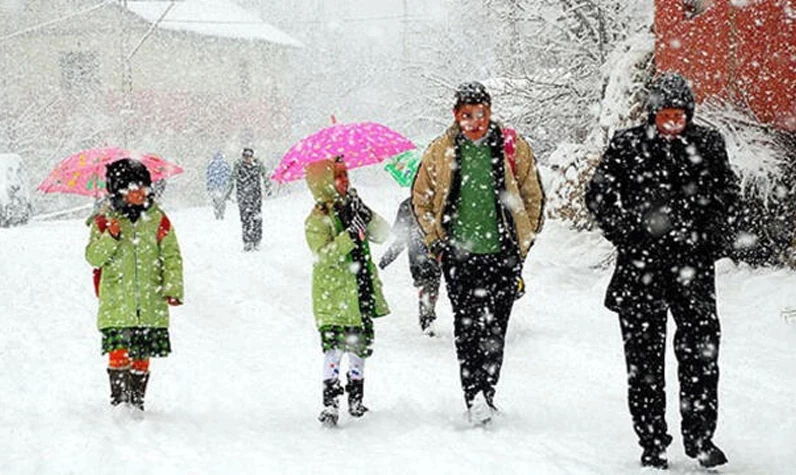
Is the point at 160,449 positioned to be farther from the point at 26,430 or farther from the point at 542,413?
the point at 542,413

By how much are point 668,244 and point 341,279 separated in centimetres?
215

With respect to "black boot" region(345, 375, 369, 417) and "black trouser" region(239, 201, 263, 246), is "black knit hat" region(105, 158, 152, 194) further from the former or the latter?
"black trouser" region(239, 201, 263, 246)

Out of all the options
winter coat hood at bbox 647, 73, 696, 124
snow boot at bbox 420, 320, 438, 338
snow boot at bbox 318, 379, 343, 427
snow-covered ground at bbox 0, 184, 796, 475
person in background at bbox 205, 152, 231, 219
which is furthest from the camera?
person in background at bbox 205, 152, 231, 219

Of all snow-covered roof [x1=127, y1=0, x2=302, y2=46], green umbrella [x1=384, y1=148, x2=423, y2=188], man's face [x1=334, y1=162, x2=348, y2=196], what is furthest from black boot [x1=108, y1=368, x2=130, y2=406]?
snow-covered roof [x1=127, y1=0, x2=302, y2=46]

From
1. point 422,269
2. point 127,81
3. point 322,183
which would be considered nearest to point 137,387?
point 322,183

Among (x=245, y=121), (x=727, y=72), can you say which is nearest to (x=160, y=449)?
(x=727, y=72)

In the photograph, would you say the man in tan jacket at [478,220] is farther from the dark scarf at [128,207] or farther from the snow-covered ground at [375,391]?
the dark scarf at [128,207]

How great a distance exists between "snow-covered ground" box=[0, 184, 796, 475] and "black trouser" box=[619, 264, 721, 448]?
242mm

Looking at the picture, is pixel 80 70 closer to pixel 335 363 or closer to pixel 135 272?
pixel 135 272

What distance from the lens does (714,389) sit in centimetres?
453

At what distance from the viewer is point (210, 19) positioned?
154ft

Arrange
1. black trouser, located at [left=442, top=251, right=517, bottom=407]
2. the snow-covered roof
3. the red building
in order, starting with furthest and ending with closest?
the snow-covered roof
the red building
black trouser, located at [left=442, top=251, right=517, bottom=407]

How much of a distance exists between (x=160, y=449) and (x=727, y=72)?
801 cm

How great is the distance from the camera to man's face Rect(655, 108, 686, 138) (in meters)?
4.45
